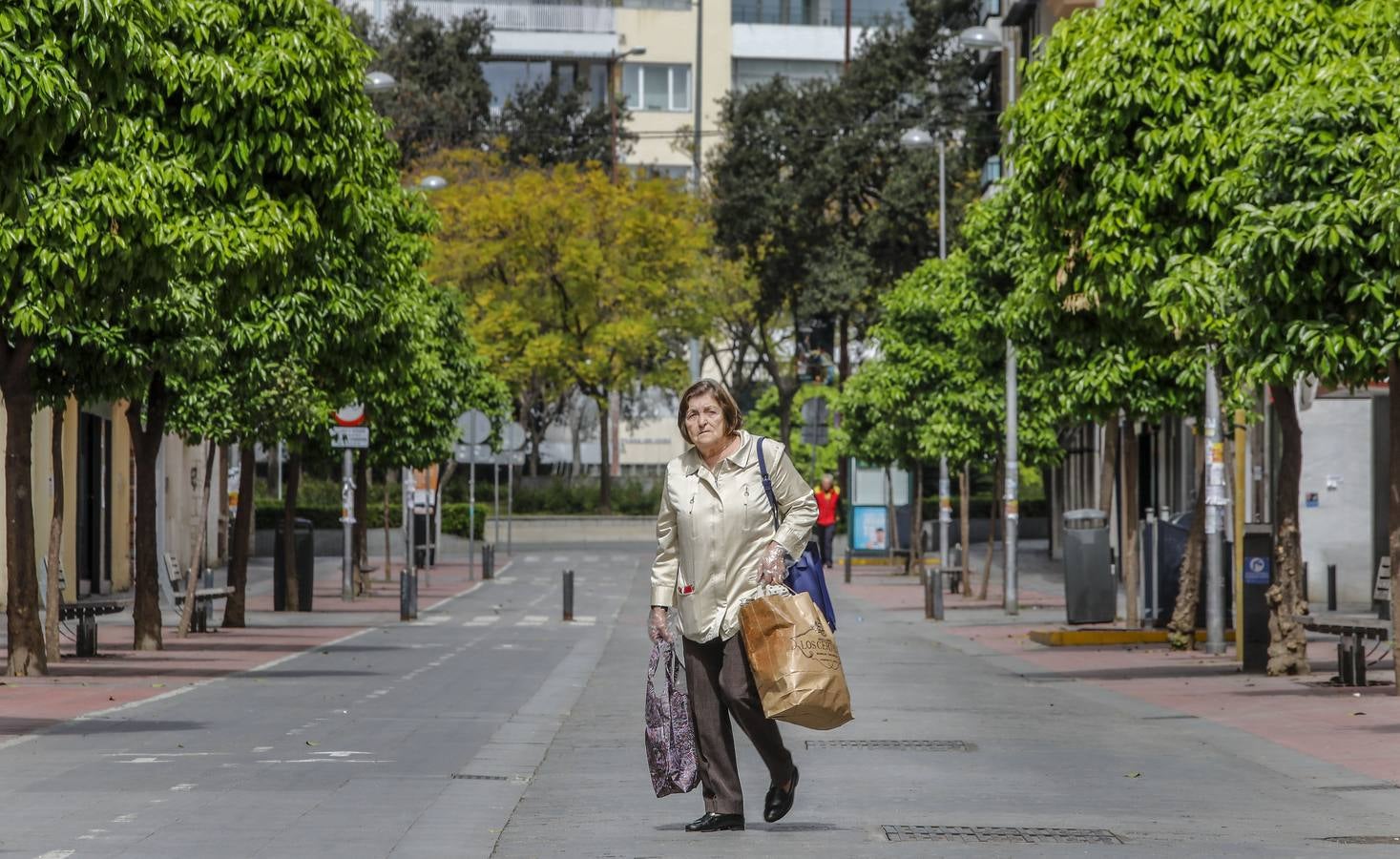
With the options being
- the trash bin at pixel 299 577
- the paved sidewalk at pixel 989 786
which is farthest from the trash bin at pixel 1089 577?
the trash bin at pixel 299 577

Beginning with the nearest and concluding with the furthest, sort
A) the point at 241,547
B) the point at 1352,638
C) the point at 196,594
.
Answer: the point at 1352,638
the point at 196,594
the point at 241,547

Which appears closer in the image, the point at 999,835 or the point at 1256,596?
the point at 999,835

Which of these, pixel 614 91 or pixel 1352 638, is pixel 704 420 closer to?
pixel 1352 638

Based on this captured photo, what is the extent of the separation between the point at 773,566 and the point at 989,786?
9.11 feet

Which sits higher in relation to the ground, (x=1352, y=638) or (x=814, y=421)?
(x=814, y=421)

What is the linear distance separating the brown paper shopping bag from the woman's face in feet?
2.24

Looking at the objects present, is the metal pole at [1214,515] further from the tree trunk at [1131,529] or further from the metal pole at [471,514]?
the metal pole at [471,514]

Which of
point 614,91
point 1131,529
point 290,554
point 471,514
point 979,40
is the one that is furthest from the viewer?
point 614,91

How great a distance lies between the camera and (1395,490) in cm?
1714

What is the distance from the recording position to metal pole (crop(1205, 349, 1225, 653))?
861 inches

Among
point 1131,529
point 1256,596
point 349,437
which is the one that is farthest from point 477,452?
point 1256,596

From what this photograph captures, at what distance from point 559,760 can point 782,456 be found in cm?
371

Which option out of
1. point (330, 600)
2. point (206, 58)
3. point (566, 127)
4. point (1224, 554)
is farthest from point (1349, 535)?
point (566, 127)

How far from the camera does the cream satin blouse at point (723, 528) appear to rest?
9.12 m
